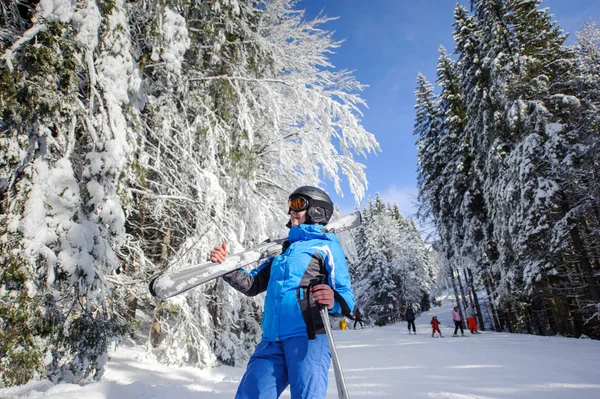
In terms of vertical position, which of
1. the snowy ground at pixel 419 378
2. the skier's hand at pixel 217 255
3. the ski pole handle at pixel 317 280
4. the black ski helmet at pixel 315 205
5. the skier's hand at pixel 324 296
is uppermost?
the black ski helmet at pixel 315 205

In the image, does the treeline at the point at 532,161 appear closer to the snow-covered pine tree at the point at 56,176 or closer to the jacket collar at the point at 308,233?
the jacket collar at the point at 308,233

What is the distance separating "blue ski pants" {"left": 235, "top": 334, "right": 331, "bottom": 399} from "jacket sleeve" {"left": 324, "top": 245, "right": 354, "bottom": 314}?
26 cm

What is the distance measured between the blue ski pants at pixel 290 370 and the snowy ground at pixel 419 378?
Answer: 2787 mm

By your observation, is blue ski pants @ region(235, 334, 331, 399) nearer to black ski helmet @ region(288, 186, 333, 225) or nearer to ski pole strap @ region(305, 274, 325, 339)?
ski pole strap @ region(305, 274, 325, 339)

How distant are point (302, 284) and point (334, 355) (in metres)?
0.50

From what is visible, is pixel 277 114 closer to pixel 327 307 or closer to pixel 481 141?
pixel 327 307

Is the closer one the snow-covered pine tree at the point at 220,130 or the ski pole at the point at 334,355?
the ski pole at the point at 334,355

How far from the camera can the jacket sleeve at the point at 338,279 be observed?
6.87 ft

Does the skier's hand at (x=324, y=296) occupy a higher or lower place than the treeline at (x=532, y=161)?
lower

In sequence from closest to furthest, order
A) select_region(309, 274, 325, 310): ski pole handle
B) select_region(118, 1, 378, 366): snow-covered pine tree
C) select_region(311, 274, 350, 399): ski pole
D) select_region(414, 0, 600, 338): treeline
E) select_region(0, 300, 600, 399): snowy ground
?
select_region(311, 274, 350, 399): ski pole, select_region(309, 274, 325, 310): ski pole handle, select_region(0, 300, 600, 399): snowy ground, select_region(118, 1, 378, 366): snow-covered pine tree, select_region(414, 0, 600, 338): treeline

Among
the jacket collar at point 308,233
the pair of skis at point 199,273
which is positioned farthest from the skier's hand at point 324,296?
the jacket collar at point 308,233

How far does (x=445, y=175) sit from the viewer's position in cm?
2056

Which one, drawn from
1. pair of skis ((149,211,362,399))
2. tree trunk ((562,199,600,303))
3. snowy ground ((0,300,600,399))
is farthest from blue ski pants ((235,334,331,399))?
tree trunk ((562,199,600,303))

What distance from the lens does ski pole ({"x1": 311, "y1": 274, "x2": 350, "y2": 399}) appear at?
169cm
